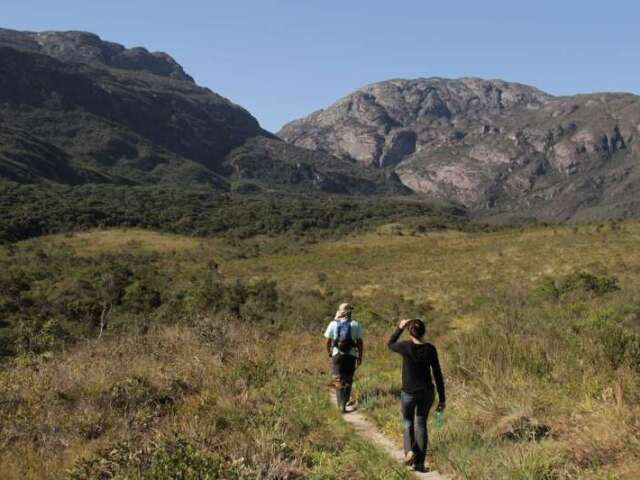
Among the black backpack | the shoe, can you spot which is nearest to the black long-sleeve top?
the shoe

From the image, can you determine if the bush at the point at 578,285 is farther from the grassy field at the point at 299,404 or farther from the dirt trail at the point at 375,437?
the dirt trail at the point at 375,437

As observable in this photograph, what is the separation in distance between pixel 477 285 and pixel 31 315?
24.8 meters

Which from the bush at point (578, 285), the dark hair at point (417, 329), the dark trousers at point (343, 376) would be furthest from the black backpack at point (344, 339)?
the bush at point (578, 285)

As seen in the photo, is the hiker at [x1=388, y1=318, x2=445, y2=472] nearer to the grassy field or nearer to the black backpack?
the grassy field

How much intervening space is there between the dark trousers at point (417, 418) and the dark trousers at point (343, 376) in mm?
2362

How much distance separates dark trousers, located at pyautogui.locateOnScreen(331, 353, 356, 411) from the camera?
895cm

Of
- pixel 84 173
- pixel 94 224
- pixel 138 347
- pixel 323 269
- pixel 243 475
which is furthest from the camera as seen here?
pixel 84 173

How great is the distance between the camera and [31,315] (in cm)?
3212

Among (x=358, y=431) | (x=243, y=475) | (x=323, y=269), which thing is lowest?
(x=323, y=269)

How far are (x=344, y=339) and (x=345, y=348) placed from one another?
136 millimetres

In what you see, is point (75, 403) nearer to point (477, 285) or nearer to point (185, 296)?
point (185, 296)

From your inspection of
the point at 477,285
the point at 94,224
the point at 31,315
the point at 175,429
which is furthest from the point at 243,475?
the point at 94,224

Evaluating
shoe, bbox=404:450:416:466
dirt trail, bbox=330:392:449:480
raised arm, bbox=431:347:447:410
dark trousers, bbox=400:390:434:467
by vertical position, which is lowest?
dirt trail, bbox=330:392:449:480

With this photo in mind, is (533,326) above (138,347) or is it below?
above
